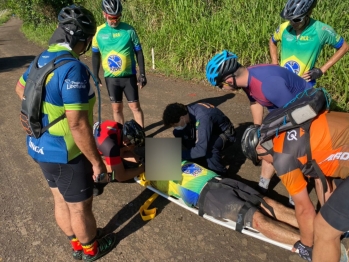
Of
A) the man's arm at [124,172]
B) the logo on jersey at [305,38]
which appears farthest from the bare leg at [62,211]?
the logo on jersey at [305,38]

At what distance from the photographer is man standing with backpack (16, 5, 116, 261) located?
232cm

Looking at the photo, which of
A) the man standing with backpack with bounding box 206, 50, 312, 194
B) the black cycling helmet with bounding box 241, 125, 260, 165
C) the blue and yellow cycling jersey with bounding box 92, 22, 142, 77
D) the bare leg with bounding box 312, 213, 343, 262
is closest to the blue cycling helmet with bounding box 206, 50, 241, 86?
the man standing with backpack with bounding box 206, 50, 312, 194

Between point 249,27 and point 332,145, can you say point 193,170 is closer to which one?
point 332,145

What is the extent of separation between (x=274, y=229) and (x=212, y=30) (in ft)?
19.2

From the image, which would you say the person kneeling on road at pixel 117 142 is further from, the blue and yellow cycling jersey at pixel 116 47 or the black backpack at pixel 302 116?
the black backpack at pixel 302 116

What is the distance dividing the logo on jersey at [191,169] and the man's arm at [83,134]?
4.32 feet

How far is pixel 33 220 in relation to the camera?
148 inches

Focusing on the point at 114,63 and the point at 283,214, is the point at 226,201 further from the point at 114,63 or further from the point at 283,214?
the point at 114,63

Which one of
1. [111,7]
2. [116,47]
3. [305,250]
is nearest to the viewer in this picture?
[305,250]

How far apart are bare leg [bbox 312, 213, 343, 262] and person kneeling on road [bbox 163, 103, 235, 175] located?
1.87m

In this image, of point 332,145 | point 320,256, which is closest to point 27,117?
point 332,145

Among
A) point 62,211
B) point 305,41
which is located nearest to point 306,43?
point 305,41

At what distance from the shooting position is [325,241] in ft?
7.56

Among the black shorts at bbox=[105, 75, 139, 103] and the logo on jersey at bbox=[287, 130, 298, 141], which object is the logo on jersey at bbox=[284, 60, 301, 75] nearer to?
the logo on jersey at bbox=[287, 130, 298, 141]
